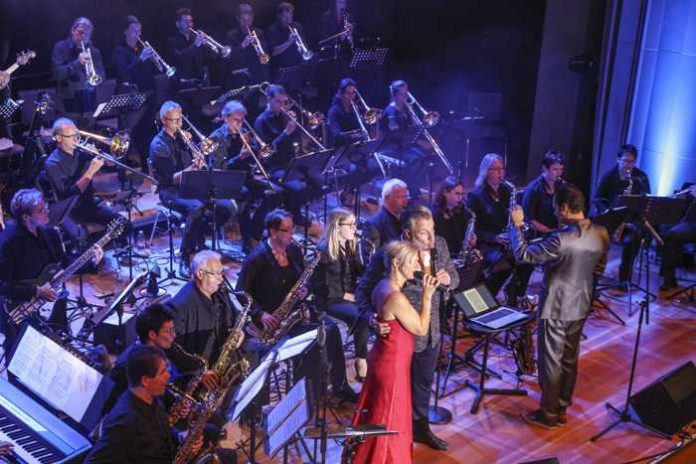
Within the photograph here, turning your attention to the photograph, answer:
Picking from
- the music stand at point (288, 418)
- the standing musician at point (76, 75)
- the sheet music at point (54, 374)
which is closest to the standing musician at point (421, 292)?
the music stand at point (288, 418)

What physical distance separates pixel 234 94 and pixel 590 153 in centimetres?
473

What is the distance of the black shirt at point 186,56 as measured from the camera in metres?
11.4

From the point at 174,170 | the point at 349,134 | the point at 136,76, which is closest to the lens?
the point at 174,170

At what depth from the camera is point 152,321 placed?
5312mm

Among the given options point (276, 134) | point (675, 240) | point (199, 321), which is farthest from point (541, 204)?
point (199, 321)

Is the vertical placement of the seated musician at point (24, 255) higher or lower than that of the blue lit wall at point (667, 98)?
lower

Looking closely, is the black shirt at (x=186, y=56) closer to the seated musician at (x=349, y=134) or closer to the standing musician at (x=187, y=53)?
the standing musician at (x=187, y=53)

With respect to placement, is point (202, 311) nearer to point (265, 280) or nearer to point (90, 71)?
point (265, 280)

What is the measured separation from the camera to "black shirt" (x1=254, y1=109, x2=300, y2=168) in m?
10.1

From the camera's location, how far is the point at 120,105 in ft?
32.3

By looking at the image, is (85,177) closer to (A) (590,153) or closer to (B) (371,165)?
(B) (371,165)

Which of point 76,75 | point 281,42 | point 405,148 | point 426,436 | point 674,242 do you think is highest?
point 281,42

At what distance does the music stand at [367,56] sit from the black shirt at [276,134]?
2.36 m

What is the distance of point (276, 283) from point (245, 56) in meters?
6.06
